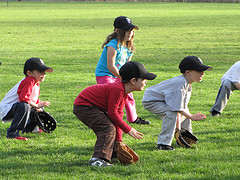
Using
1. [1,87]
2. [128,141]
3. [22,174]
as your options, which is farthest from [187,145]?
[1,87]

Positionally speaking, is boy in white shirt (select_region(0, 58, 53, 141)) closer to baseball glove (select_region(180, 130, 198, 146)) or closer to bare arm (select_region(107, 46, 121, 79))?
bare arm (select_region(107, 46, 121, 79))

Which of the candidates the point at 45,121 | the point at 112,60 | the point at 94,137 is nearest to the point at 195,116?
the point at 94,137

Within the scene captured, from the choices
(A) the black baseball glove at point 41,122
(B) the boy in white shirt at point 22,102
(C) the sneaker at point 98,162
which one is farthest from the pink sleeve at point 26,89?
(C) the sneaker at point 98,162

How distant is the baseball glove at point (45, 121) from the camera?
5863 millimetres

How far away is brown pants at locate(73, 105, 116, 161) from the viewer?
4672 millimetres

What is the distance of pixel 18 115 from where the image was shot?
562 centimetres

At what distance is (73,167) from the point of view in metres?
4.65

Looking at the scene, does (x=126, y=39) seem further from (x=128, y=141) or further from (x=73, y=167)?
(x=73, y=167)

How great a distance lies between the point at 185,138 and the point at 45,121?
1.93m

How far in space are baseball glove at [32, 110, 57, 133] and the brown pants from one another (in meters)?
1.10

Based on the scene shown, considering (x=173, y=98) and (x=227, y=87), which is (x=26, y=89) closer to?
(x=173, y=98)

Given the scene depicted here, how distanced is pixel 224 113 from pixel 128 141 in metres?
2.35

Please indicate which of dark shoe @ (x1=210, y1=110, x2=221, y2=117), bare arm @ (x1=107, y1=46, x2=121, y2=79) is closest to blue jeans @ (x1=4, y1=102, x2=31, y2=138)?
bare arm @ (x1=107, y1=46, x2=121, y2=79)

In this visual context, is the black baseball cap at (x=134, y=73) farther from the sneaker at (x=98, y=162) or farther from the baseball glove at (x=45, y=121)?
the baseball glove at (x=45, y=121)
